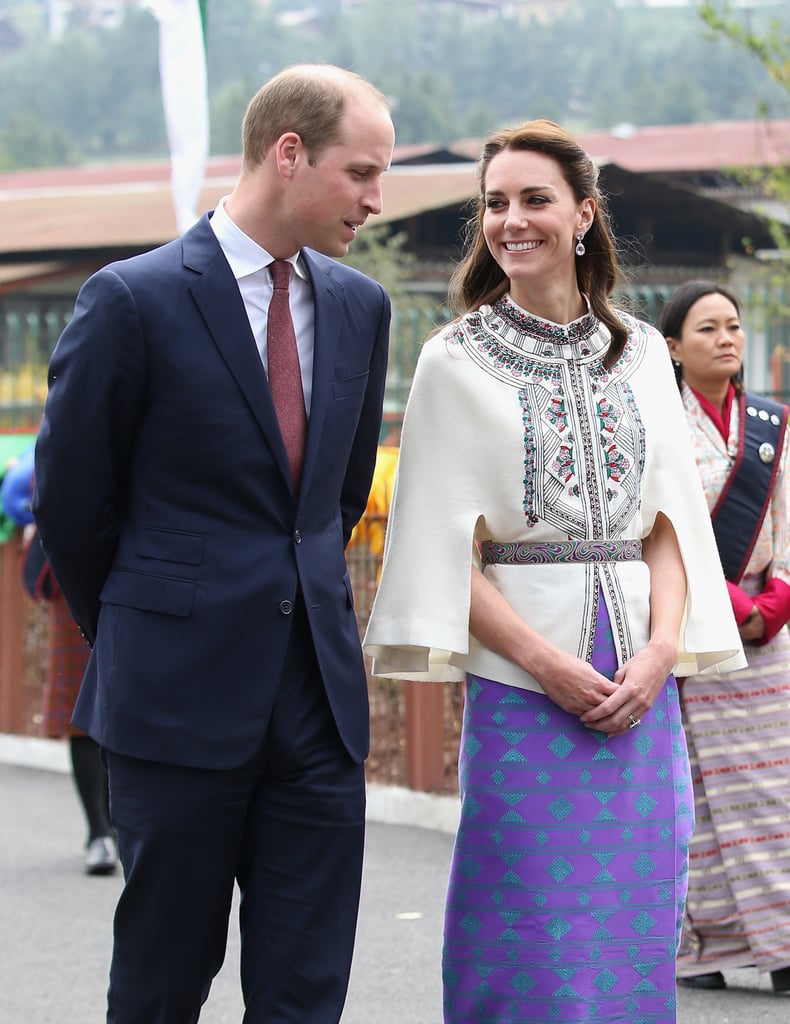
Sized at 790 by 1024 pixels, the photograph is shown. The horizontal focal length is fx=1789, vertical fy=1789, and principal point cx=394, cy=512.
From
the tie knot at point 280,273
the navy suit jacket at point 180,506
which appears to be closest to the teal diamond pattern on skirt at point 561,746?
the navy suit jacket at point 180,506

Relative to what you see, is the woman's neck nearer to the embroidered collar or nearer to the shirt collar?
the embroidered collar

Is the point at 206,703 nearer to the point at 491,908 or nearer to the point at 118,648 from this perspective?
the point at 118,648

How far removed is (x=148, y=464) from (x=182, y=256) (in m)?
0.40

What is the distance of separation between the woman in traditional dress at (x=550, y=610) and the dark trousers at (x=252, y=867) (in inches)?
12.4

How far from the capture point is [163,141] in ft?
416

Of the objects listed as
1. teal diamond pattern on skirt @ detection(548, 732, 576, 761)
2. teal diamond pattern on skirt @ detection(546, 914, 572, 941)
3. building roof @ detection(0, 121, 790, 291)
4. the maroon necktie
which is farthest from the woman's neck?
building roof @ detection(0, 121, 790, 291)

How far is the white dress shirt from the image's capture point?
135 inches

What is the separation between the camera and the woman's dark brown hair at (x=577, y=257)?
371cm

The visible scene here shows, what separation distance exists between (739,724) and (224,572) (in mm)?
2494

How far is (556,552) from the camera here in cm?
366

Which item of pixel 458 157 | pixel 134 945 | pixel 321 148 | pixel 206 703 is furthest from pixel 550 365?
pixel 458 157

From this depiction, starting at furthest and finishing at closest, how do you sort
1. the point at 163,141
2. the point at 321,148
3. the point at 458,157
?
1. the point at 163,141
2. the point at 458,157
3. the point at 321,148

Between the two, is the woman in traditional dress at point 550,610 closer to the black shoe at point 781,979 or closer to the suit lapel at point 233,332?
the suit lapel at point 233,332

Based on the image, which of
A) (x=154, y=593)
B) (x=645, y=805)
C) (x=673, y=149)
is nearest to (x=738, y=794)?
(x=645, y=805)
